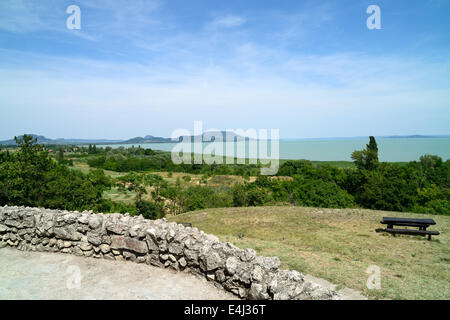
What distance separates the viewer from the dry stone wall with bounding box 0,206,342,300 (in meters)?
5.27

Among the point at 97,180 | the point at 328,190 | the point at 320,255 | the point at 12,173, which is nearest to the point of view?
the point at 320,255

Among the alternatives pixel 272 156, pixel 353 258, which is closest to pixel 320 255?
pixel 353 258

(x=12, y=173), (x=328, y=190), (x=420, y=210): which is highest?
(x=12, y=173)

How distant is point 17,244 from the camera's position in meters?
7.88

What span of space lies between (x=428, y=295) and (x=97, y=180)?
25105 mm

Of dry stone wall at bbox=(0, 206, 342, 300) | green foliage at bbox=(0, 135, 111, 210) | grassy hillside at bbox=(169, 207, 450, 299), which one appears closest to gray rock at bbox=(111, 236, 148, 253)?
dry stone wall at bbox=(0, 206, 342, 300)

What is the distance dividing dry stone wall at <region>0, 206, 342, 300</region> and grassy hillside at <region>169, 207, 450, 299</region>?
7.81 ft

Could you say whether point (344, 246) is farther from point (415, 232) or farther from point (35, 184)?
point (35, 184)

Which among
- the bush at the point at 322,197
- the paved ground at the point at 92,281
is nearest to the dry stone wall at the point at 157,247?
the paved ground at the point at 92,281

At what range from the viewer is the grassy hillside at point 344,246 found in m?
6.80

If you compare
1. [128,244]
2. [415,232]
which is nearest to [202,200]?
Answer: [415,232]

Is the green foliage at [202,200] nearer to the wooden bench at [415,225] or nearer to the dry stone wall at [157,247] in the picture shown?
the wooden bench at [415,225]
